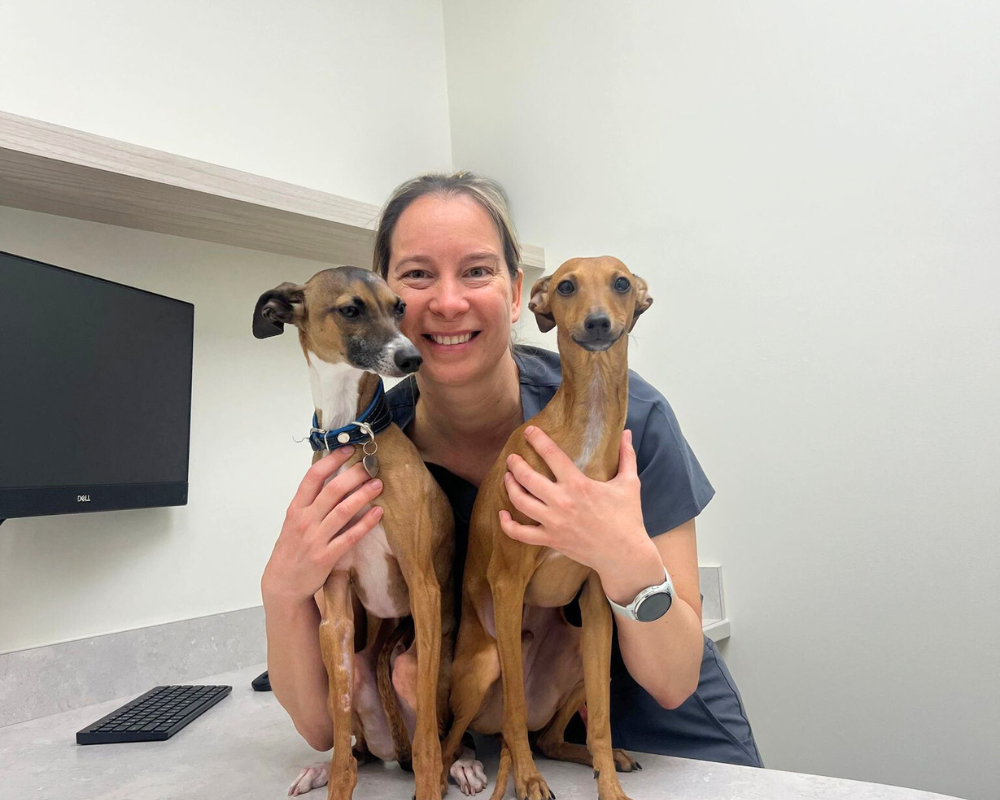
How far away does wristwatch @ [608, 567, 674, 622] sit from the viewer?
1051 mm

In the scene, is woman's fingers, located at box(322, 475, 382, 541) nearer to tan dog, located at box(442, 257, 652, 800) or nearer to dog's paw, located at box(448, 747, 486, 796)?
tan dog, located at box(442, 257, 652, 800)

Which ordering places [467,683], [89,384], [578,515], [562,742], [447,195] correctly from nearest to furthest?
[578,515] < [467,683] < [562,742] < [447,195] < [89,384]

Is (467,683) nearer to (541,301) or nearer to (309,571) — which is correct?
(309,571)

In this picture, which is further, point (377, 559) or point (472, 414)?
point (472, 414)

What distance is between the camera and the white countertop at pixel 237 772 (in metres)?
1.05

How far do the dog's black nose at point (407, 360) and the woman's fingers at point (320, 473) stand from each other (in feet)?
0.51

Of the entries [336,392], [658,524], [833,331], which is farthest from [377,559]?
[833,331]

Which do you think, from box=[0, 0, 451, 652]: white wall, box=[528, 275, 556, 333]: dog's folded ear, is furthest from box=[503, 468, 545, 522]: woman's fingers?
box=[0, 0, 451, 652]: white wall

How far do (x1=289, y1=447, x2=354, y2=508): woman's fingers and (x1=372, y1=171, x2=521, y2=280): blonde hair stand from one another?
415mm

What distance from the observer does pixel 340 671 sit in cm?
106

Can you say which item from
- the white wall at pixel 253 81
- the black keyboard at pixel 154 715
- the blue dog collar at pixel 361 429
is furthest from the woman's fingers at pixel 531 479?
the white wall at pixel 253 81

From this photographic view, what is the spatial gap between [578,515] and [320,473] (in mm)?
397

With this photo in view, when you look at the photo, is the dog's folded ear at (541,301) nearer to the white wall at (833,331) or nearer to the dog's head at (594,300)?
the dog's head at (594,300)

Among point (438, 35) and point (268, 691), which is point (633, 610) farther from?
point (438, 35)
